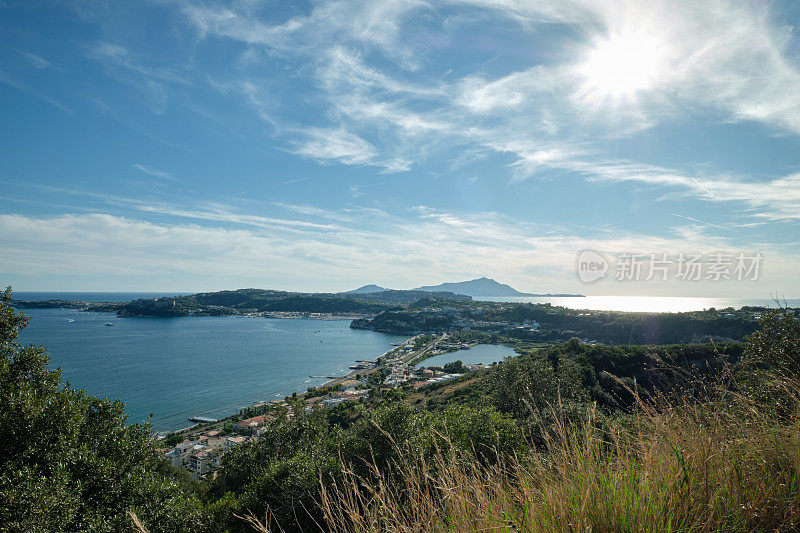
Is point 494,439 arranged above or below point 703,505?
below

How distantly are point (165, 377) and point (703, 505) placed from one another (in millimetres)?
75079

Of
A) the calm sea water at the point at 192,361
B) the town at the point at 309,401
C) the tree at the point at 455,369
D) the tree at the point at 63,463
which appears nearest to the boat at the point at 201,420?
the town at the point at 309,401

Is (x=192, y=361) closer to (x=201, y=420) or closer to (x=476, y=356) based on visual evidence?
(x=201, y=420)

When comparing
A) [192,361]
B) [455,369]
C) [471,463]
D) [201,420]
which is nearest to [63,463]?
[471,463]

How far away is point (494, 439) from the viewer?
10.6 m

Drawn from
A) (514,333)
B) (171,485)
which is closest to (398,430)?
(171,485)

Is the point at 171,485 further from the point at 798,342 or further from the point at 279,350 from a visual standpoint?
the point at 279,350

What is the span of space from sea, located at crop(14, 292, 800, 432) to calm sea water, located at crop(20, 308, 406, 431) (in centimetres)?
12

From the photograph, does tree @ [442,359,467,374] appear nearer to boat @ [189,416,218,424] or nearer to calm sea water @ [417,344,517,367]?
calm sea water @ [417,344,517,367]

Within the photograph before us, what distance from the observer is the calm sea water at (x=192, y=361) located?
50.1 meters

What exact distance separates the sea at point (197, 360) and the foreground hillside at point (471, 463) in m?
26.1

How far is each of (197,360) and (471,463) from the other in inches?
3390

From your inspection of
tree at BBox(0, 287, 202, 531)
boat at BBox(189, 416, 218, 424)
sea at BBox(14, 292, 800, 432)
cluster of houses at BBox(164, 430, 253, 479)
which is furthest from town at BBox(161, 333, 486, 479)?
tree at BBox(0, 287, 202, 531)

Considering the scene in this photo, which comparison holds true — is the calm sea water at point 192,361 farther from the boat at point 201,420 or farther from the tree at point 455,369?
the tree at point 455,369
